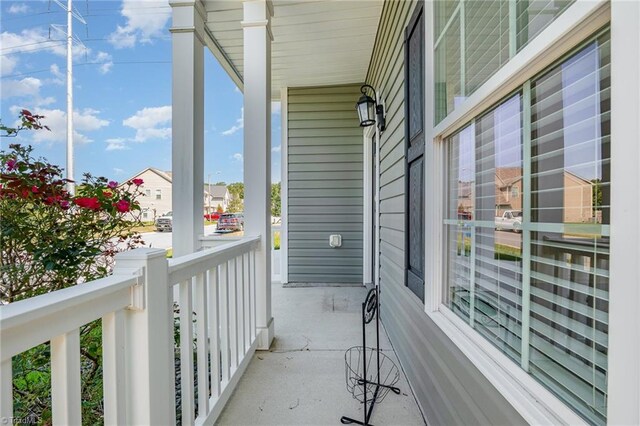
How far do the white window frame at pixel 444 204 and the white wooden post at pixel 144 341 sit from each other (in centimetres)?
113

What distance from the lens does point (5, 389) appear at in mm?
598

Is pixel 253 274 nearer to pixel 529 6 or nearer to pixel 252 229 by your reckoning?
pixel 252 229

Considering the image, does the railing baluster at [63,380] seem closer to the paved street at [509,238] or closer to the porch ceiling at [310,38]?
the paved street at [509,238]

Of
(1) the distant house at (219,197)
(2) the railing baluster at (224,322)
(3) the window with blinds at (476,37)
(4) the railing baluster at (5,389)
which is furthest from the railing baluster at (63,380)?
(1) the distant house at (219,197)

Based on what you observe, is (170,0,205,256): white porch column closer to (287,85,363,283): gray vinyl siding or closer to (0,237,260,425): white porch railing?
(0,237,260,425): white porch railing

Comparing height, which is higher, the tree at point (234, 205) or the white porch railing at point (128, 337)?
the tree at point (234, 205)

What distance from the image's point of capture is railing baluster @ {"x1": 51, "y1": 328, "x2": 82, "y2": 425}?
74 cm

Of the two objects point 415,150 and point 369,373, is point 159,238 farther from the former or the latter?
point 415,150

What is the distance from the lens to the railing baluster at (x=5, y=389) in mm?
582

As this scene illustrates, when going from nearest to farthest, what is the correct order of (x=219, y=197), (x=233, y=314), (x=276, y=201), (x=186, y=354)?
(x=186, y=354), (x=233, y=314), (x=219, y=197), (x=276, y=201)

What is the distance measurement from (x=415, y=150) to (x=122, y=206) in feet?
6.23

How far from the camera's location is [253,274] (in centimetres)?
254

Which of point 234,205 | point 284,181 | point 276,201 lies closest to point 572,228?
point 234,205

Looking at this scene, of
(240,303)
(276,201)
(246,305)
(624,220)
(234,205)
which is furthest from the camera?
(276,201)
